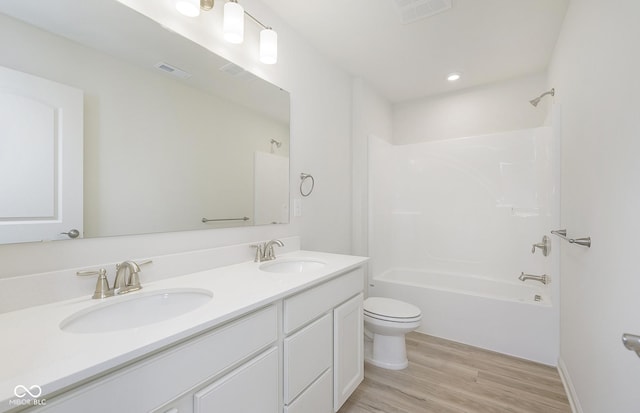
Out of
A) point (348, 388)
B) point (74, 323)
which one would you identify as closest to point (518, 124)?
point (348, 388)

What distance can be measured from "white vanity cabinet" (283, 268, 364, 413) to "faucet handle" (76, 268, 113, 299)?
654mm

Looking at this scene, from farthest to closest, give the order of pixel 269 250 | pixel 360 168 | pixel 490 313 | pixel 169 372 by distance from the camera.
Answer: pixel 360 168
pixel 490 313
pixel 269 250
pixel 169 372

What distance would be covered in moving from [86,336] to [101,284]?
359 millimetres

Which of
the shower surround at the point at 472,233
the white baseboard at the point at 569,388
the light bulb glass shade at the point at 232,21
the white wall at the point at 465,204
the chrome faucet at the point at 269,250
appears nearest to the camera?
the light bulb glass shade at the point at 232,21

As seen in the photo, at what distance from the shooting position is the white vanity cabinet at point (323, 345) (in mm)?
1141

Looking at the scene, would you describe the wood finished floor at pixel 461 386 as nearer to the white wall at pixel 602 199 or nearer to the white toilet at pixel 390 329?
the white toilet at pixel 390 329

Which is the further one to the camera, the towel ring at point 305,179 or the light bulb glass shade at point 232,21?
the towel ring at point 305,179

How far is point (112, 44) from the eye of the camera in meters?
1.08

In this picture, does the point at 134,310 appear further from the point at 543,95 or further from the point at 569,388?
→ the point at 543,95

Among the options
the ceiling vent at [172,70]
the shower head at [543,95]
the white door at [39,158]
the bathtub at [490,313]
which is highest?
the shower head at [543,95]

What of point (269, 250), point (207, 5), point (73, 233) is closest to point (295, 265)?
point (269, 250)

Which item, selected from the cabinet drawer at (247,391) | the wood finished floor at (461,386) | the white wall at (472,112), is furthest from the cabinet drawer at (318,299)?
the white wall at (472,112)

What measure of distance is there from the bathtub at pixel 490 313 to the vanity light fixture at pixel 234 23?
7.30 ft

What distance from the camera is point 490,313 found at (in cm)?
228
